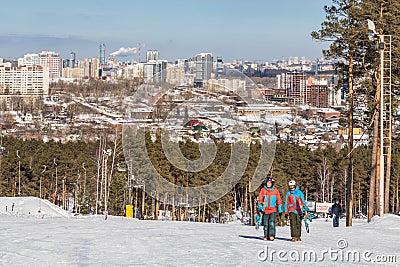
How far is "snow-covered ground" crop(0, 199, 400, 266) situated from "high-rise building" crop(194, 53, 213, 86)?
87.5 feet

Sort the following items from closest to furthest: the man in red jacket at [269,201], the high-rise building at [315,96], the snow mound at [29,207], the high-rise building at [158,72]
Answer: the man in red jacket at [269,201]
the snow mound at [29,207]
the high-rise building at [158,72]
the high-rise building at [315,96]

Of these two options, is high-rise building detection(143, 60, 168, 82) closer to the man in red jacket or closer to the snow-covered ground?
the snow-covered ground

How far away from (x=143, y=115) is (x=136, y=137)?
13864 millimetres

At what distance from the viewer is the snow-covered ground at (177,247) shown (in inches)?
409

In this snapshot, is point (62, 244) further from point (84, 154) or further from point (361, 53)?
point (84, 154)

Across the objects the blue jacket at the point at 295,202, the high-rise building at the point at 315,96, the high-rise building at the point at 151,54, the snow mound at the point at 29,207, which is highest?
the high-rise building at the point at 151,54

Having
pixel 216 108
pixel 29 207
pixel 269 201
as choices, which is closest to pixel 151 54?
pixel 216 108

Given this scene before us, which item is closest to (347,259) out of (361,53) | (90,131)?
(361,53)

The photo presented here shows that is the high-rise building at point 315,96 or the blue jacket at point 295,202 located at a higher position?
the high-rise building at point 315,96

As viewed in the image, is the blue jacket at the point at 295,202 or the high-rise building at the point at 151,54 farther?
the high-rise building at the point at 151,54

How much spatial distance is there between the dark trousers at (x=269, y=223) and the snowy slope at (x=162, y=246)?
0.22 m

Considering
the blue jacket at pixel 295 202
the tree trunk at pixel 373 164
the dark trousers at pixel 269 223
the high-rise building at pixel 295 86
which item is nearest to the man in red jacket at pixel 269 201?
the dark trousers at pixel 269 223

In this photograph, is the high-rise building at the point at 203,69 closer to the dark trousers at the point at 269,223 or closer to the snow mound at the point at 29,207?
the snow mound at the point at 29,207

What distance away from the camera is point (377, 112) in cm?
2523
